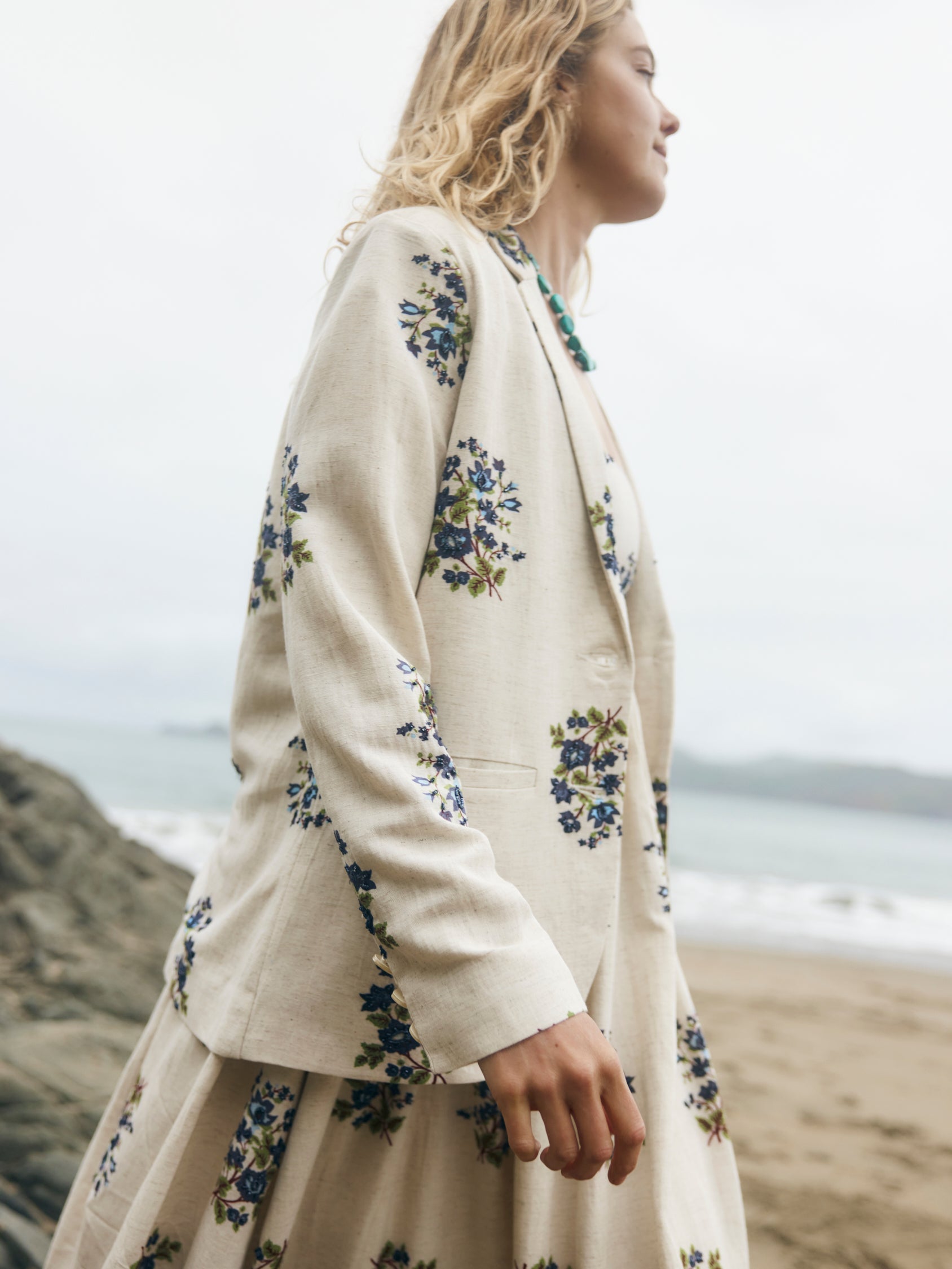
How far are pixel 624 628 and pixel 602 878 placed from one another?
0.87ft

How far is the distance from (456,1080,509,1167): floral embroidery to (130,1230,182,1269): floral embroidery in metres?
0.30

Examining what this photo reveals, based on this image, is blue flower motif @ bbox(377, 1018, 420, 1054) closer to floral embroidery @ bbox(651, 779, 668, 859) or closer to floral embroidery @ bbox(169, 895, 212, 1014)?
floral embroidery @ bbox(169, 895, 212, 1014)

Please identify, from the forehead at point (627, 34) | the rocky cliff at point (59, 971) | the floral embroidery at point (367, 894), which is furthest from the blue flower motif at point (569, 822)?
the rocky cliff at point (59, 971)

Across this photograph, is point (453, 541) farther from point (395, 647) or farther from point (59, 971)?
point (59, 971)

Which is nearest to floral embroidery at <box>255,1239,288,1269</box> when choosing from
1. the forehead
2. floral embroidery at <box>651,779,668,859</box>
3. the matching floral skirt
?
the matching floral skirt

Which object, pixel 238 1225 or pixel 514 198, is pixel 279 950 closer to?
pixel 238 1225

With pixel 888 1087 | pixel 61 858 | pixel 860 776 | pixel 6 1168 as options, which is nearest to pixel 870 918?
pixel 888 1087

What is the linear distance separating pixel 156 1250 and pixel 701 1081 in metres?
0.61

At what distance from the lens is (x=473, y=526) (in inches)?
37.5

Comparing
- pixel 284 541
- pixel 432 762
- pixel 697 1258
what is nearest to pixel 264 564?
pixel 284 541

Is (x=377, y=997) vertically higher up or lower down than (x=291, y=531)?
lower down

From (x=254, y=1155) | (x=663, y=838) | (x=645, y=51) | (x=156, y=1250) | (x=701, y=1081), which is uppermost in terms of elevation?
(x=645, y=51)

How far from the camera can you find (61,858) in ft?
18.2

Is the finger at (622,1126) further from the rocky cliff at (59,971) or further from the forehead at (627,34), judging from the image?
the rocky cliff at (59,971)
